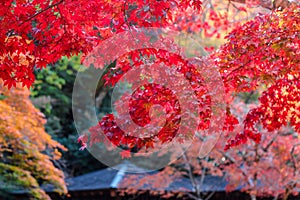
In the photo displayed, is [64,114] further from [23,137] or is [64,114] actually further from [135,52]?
[135,52]

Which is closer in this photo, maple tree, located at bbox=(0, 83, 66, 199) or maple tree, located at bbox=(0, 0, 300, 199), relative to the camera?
maple tree, located at bbox=(0, 0, 300, 199)

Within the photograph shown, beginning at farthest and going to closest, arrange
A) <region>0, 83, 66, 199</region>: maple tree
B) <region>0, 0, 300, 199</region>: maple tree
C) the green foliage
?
1. the green foliage
2. <region>0, 83, 66, 199</region>: maple tree
3. <region>0, 0, 300, 199</region>: maple tree

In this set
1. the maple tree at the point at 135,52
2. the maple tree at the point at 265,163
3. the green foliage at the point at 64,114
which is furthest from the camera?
the green foliage at the point at 64,114

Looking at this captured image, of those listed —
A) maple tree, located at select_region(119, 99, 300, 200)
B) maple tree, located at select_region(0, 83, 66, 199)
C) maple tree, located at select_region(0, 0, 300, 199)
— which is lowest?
maple tree, located at select_region(119, 99, 300, 200)

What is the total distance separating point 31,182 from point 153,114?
4946 mm

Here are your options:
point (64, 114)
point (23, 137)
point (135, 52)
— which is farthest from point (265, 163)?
point (64, 114)

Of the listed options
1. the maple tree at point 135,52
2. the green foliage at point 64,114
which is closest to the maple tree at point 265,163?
the maple tree at point 135,52

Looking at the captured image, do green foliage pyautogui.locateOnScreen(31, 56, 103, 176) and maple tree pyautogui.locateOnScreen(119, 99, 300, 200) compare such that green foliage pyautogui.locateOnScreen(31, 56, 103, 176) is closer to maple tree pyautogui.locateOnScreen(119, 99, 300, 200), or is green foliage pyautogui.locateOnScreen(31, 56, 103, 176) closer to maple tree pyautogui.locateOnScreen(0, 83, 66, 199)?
maple tree pyautogui.locateOnScreen(0, 83, 66, 199)

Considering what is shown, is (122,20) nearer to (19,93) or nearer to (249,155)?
(19,93)

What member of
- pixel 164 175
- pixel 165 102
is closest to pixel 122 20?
pixel 165 102

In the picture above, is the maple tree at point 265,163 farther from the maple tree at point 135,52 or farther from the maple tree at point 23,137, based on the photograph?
the maple tree at point 135,52

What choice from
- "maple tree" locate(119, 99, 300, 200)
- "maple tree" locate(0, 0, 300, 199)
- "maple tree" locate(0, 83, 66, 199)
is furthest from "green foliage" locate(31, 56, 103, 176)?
"maple tree" locate(0, 0, 300, 199)

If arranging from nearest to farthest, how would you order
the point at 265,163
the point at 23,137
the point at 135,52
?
the point at 135,52 → the point at 23,137 → the point at 265,163

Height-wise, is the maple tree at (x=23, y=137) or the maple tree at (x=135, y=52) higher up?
the maple tree at (x=135, y=52)
